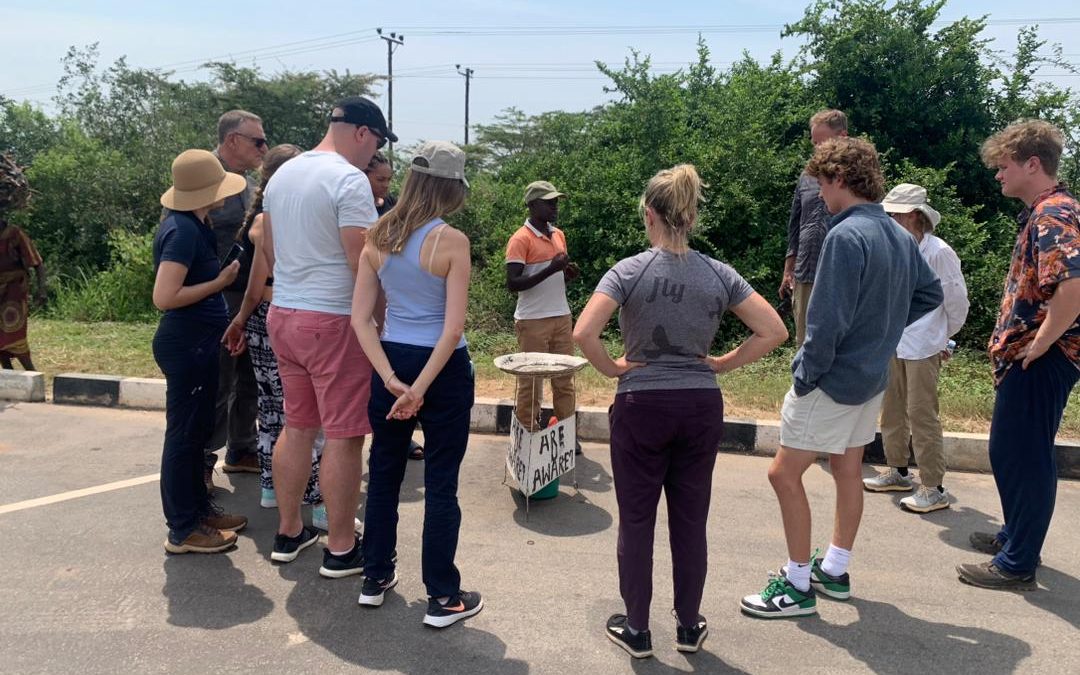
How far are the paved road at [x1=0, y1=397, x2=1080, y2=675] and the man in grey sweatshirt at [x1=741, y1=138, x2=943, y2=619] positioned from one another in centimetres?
27

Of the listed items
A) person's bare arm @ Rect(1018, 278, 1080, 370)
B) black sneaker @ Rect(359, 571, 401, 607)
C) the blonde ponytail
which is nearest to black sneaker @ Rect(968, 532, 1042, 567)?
person's bare arm @ Rect(1018, 278, 1080, 370)

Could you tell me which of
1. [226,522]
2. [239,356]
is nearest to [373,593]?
[226,522]

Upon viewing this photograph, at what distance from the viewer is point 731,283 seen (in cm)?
293

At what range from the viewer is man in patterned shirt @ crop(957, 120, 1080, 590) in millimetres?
3459

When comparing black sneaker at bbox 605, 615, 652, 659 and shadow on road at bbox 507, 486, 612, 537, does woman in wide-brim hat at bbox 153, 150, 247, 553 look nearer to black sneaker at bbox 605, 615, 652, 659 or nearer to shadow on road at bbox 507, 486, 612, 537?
shadow on road at bbox 507, 486, 612, 537

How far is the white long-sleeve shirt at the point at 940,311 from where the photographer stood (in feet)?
14.8

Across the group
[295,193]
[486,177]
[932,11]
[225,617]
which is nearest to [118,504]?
[225,617]

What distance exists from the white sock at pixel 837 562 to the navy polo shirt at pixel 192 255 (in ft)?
9.89

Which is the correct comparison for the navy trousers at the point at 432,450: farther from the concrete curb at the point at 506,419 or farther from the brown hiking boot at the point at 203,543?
the concrete curb at the point at 506,419

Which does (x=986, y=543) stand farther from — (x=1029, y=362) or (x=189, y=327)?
(x=189, y=327)

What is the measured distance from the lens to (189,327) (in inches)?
147

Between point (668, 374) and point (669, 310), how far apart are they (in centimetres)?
23

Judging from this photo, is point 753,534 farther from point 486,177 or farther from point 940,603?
point 486,177

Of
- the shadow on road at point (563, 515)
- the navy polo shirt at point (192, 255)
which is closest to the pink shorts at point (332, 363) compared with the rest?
the navy polo shirt at point (192, 255)
